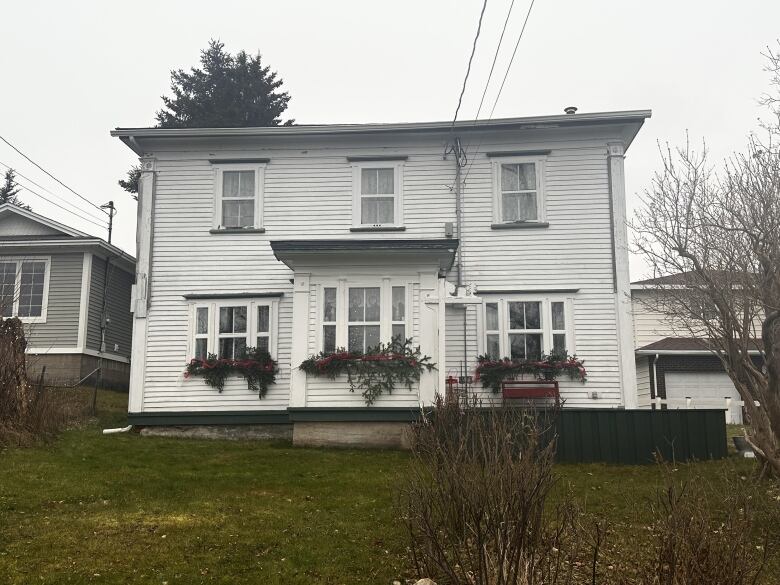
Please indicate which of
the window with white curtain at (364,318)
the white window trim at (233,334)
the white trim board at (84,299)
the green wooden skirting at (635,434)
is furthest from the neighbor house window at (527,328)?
the white trim board at (84,299)

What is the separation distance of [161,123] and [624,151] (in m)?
26.1

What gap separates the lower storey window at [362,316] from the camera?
1425 cm

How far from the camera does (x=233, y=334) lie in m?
16.2

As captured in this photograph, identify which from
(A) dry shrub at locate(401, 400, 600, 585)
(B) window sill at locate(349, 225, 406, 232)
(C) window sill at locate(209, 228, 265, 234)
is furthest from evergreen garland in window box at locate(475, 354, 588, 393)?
(A) dry shrub at locate(401, 400, 600, 585)

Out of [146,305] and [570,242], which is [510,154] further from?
[146,305]

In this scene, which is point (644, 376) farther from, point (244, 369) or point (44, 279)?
point (44, 279)

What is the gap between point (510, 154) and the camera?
16.5 metres

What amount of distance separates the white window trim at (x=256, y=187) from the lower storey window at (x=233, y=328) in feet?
5.77

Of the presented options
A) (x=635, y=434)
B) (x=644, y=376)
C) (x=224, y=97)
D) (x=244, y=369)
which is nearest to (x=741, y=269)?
(x=635, y=434)

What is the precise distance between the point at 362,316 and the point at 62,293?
34.0 feet

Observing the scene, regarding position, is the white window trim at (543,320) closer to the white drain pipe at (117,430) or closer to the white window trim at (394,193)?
the white window trim at (394,193)

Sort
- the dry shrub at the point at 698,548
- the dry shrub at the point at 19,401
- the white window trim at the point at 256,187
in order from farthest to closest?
the white window trim at the point at 256,187 < the dry shrub at the point at 19,401 < the dry shrub at the point at 698,548

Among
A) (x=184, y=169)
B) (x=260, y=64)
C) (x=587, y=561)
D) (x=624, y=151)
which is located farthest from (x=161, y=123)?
(x=587, y=561)

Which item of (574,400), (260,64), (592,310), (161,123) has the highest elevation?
(260,64)
